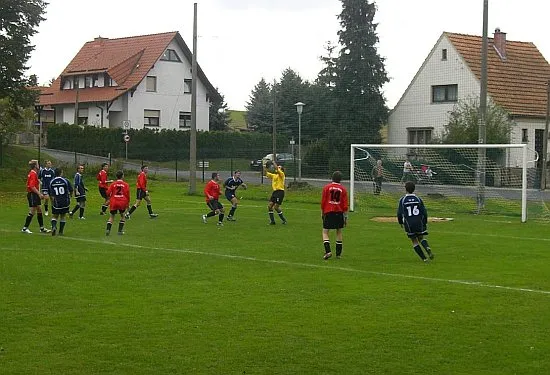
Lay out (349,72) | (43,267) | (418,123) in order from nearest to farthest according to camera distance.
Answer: (43,267), (418,123), (349,72)

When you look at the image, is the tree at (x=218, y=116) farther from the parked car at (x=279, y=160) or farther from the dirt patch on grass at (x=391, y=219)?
the dirt patch on grass at (x=391, y=219)

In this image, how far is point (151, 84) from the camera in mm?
78062

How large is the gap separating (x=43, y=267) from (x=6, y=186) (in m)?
33.2

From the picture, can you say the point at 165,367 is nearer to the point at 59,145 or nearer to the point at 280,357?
the point at 280,357

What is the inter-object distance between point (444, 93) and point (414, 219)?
139ft

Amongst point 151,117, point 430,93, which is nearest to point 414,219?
point 430,93

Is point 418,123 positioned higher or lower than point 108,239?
higher

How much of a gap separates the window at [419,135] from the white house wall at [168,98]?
25.3 m

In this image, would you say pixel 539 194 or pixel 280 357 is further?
pixel 539 194

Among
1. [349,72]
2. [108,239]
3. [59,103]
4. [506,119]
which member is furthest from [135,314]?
[59,103]

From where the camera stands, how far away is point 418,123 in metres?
60.7

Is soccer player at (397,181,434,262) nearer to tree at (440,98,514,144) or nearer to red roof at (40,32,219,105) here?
tree at (440,98,514,144)

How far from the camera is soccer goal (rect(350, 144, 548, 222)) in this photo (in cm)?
3356

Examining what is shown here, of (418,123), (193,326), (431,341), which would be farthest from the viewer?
(418,123)
